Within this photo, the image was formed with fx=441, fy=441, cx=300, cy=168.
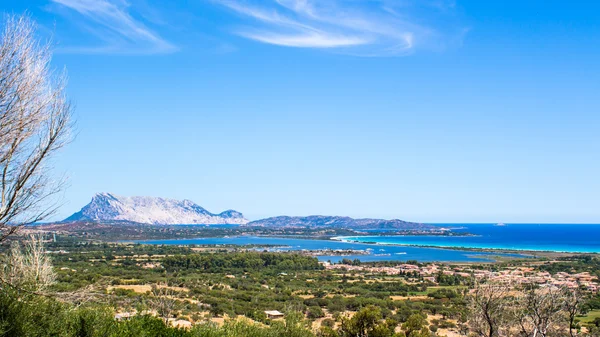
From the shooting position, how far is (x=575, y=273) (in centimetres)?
5831

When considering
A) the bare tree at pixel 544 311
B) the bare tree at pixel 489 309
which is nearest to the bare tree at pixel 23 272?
the bare tree at pixel 489 309

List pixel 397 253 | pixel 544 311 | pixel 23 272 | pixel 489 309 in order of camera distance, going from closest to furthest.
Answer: pixel 544 311, pixel 489 309, pixel 23 272, pixel 397 253

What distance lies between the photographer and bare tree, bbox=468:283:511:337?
12022 millimetres

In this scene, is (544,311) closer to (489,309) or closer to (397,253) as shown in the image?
(489,309)

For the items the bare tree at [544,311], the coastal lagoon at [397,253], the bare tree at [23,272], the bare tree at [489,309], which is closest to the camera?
the bare tree at [23,272]

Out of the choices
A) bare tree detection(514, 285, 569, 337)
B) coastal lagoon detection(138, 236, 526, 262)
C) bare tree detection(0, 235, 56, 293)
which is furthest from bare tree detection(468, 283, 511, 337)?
coastal lagoon detection(138, 236, 526, 262)

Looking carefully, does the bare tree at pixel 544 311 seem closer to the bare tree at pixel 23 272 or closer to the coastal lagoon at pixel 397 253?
the bare tree at pixel 23 272

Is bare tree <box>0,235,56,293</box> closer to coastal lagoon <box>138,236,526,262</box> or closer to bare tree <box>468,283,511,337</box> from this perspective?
bare tree <box>468,283,511,337</box>

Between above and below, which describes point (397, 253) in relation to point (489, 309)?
below

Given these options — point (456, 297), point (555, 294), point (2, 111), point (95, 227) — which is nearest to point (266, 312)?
point (456, 297)

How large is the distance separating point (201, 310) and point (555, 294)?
28613 millimetres

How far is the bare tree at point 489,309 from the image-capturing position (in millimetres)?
12022

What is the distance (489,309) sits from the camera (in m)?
12.2

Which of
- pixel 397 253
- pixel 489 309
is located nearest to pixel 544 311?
pixel 489 309
